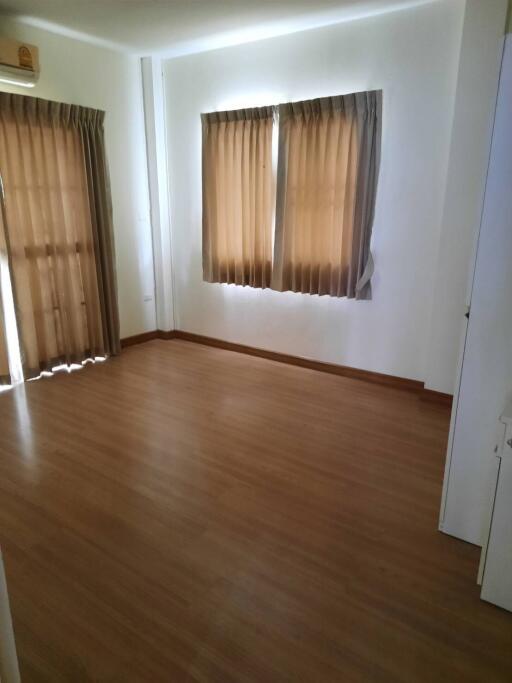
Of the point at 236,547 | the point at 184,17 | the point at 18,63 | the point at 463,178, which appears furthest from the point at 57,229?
the point at 463,178

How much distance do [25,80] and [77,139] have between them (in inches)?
21.3

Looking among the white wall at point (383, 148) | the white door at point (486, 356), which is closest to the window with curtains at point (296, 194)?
the white wall at point (383, 148)

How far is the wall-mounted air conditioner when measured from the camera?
3115 mm

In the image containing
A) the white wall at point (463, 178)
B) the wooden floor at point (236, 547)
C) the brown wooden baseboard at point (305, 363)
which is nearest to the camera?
the wooden floor at point (236, 547)

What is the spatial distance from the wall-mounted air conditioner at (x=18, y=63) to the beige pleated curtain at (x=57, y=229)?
0.12 meters

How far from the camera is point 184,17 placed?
10.9 ft

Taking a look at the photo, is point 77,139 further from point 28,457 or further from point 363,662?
point 363,662

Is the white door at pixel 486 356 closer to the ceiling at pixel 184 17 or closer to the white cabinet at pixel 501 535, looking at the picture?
the white cabinet at pixel 501 535

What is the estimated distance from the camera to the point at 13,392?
3.53m

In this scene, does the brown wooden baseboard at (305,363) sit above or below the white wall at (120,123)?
below

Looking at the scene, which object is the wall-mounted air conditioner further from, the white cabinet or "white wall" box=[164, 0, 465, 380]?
the white cabinet

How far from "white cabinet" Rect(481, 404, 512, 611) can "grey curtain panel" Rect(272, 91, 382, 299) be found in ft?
7.25

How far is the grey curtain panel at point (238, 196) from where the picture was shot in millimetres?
3844

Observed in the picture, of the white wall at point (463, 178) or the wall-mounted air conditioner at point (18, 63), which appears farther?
the wall-mounted air conditioner at point (18, 63)
